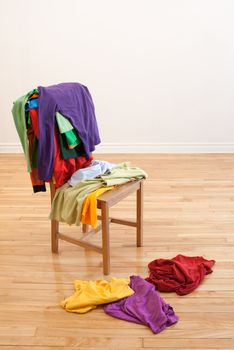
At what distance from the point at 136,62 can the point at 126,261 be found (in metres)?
2.38

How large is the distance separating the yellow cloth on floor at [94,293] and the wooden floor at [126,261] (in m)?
0.04

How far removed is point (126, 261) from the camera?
7.53 ft

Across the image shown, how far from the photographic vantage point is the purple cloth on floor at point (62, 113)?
6.64 feet

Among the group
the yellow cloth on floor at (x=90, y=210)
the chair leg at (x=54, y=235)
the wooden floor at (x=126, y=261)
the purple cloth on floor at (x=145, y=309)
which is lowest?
the wooden floor at (x=126, y=261)

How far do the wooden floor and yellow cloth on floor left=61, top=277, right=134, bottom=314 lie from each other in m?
0.04

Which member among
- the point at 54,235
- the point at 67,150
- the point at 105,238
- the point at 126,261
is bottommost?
the point at 126,261

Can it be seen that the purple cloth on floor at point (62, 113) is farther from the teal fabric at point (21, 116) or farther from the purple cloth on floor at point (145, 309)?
the purple cloth on floor at point (145, 309)

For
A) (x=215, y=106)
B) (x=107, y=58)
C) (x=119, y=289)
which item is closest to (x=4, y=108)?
(x=107, y=58)

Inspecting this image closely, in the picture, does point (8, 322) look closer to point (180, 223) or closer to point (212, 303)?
point (212, 303)

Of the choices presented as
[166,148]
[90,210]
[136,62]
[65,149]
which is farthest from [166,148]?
[90,210]

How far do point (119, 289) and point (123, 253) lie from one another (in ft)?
1.35

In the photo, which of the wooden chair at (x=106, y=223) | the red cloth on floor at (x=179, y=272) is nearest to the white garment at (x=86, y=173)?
the wooden chair at (x=106, y=223)

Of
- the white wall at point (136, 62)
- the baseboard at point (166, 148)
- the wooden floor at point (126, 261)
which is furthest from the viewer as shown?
the baseboard at point (166, 148)

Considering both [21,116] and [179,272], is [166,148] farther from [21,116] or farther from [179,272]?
[21,116]
